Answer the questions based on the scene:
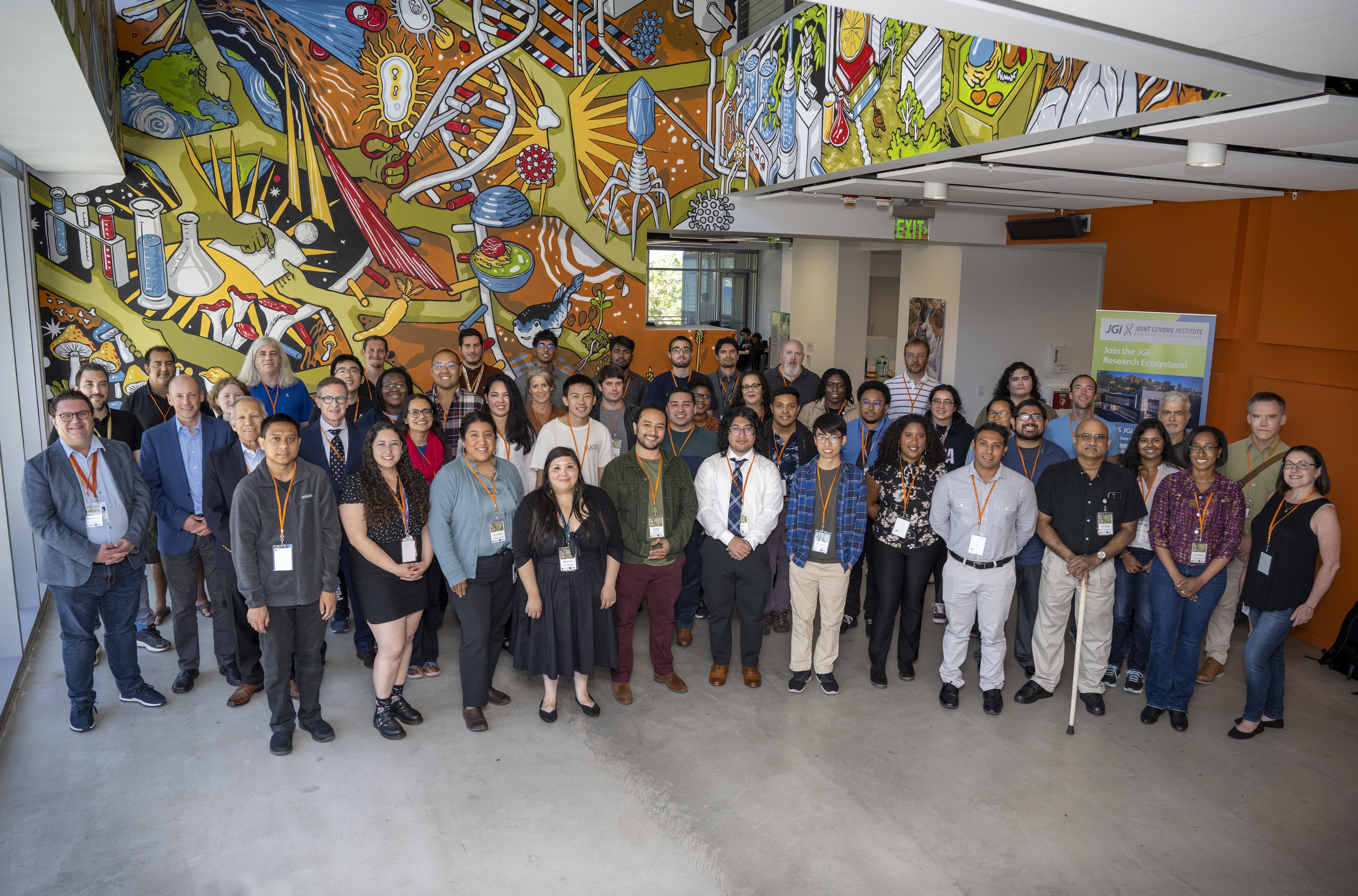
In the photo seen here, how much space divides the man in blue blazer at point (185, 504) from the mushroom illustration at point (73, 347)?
329cm

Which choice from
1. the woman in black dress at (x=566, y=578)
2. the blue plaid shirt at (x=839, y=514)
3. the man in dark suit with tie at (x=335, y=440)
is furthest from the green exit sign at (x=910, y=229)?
the man in dark suit with tie at (x=335, y=440)

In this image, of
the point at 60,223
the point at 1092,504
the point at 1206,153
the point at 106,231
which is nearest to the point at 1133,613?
the point at 1092,504

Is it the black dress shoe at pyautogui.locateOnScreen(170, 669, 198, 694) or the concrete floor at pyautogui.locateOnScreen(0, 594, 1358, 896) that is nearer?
the concrete floor at pyautogui.locateOnScreen(0, 594, 1358, 896)

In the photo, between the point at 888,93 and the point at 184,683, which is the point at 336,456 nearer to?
the point at 184,683

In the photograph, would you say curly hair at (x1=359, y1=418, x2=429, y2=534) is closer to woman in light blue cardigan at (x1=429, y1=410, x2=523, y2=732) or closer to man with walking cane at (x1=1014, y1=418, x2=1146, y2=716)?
woman in light blue cardigan at (x1=429, y1=410, x2=523, y2=732)

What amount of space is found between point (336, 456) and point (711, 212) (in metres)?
5.25

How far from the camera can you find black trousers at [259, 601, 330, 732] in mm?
4281

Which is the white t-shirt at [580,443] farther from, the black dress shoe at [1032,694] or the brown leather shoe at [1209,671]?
the brown leather shoe at [1209,671]

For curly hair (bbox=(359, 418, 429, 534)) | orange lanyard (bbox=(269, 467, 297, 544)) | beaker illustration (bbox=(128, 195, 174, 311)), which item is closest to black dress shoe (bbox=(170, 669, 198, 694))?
orange lanyard (bbox=(269, 467, 297, 544))

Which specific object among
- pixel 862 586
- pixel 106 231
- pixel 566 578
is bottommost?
pixel 862 586

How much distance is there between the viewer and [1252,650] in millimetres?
4629

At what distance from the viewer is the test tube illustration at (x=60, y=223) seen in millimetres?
7164

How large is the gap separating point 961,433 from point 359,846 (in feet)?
14.4

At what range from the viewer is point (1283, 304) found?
6195 millimetres
